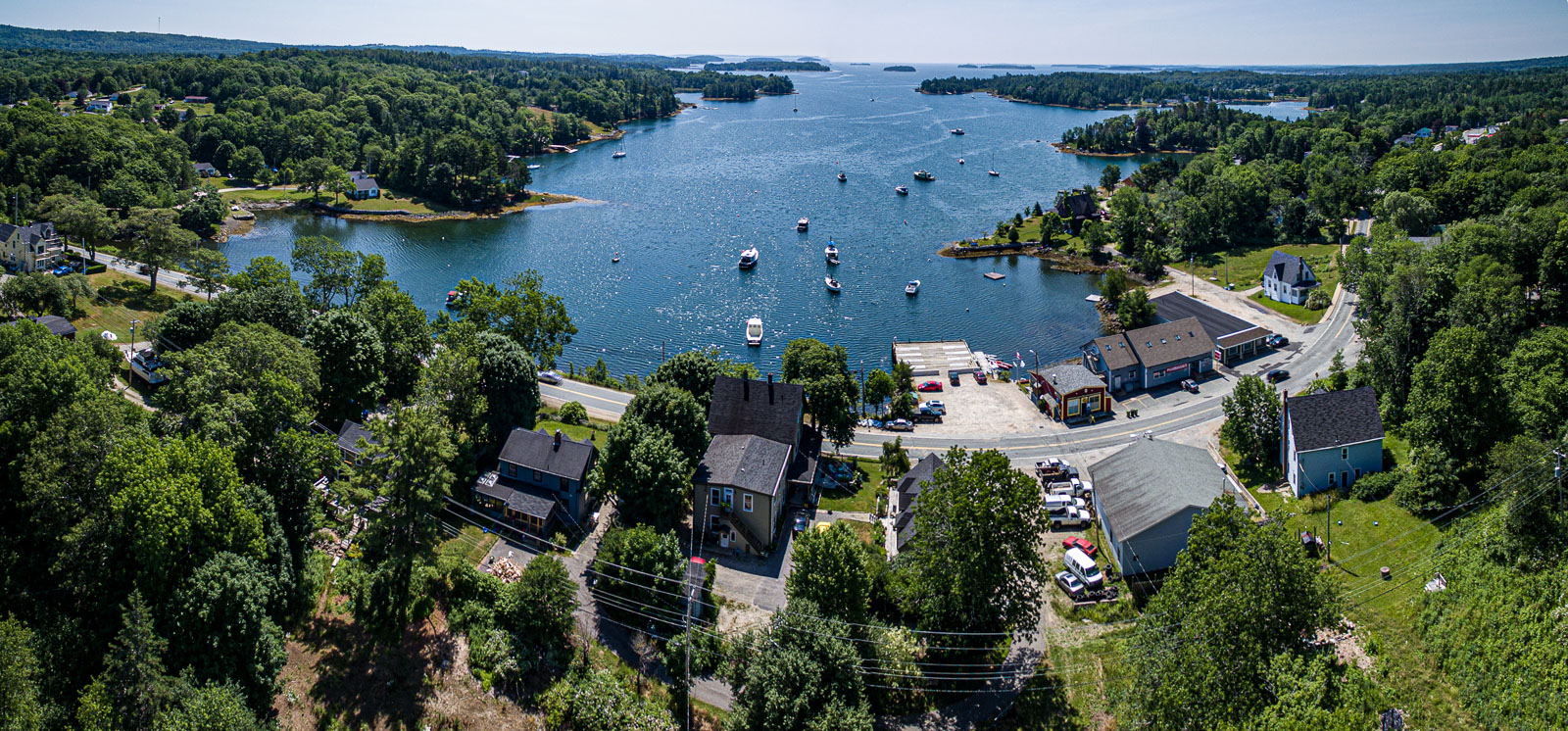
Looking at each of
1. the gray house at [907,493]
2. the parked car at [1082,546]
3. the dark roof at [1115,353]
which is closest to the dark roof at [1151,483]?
the parked car at [1082,546]

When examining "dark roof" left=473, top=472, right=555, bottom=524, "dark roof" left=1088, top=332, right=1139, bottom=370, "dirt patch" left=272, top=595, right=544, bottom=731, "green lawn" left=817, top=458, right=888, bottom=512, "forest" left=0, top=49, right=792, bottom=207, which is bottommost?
"dirt patch" left=272, top=595, right=544, bottom=731

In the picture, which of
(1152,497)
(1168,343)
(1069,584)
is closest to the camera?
(1069,584)

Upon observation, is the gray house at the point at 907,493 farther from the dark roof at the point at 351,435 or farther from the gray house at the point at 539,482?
the dark roof at the point at 351,435

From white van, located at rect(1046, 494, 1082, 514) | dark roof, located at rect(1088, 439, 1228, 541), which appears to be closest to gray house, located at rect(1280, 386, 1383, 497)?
dark roof, located at rect(1088, 439, 1228, 541)

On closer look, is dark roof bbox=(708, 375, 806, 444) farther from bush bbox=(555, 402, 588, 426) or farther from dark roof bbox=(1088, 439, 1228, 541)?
dark roof bbox=(1088, 439, 1228, 541)

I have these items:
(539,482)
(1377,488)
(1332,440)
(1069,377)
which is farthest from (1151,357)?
(539,482)

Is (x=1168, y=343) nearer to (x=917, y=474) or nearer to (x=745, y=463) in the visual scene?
(x=917, y=474)
